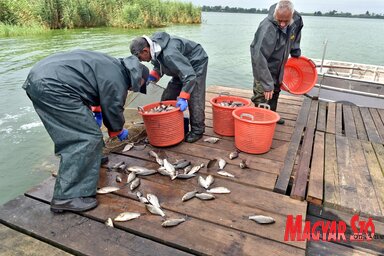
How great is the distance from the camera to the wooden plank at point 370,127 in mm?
4156

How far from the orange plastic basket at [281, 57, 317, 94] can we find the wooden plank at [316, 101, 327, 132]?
63cm

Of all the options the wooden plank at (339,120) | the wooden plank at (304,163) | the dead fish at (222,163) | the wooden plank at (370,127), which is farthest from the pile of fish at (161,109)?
the wooden plank at (370,127)

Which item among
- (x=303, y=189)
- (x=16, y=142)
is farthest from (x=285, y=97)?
(x=16, y=142)

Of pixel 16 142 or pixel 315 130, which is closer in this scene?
pixel 315 130

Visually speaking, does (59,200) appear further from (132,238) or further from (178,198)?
(178,198)

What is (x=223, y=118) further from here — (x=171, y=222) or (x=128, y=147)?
(x=171, y=222)

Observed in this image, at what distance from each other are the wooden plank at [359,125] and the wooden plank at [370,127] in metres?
0.06

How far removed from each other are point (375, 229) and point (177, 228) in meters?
1.77

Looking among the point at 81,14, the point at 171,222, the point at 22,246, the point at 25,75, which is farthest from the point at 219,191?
the point at 81,14

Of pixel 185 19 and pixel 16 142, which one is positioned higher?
pixel 185 19

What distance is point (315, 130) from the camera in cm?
431

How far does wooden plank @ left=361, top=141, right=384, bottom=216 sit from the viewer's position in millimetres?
2729

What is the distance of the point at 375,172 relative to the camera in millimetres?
3164

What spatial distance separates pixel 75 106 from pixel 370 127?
452cm
